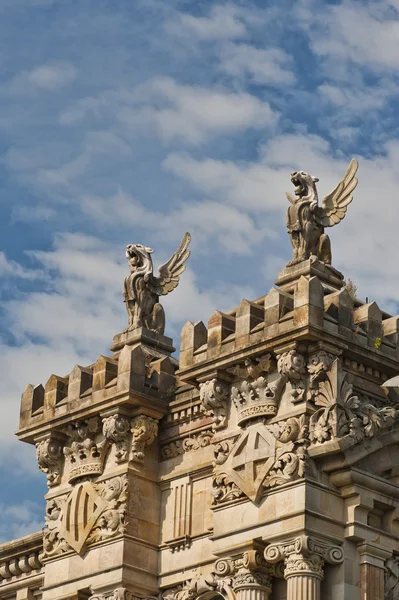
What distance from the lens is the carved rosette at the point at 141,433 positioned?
41.8m

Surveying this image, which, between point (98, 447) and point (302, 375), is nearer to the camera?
point (302, 375)

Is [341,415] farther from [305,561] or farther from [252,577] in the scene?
[252,577]

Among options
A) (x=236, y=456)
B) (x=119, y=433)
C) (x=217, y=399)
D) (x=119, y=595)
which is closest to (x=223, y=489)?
(x=236, y=456)

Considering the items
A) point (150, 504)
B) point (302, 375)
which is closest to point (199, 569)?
point (150, 504)

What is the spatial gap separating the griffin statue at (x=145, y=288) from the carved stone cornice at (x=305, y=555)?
8.18 metres

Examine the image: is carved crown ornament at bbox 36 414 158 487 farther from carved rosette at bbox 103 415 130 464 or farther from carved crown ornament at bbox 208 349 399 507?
carved crown ornament at bbox 208 349 399 507

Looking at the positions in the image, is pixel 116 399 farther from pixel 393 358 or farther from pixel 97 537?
pixel 393 358

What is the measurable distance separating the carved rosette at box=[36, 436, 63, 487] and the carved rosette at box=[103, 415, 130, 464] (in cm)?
195

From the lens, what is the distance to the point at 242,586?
1499 inches

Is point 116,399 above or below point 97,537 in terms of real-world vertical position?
above

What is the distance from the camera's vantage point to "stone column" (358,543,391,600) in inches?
1475

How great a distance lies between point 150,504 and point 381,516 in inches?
218

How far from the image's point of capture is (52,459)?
4359cm

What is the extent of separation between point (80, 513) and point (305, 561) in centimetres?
677
